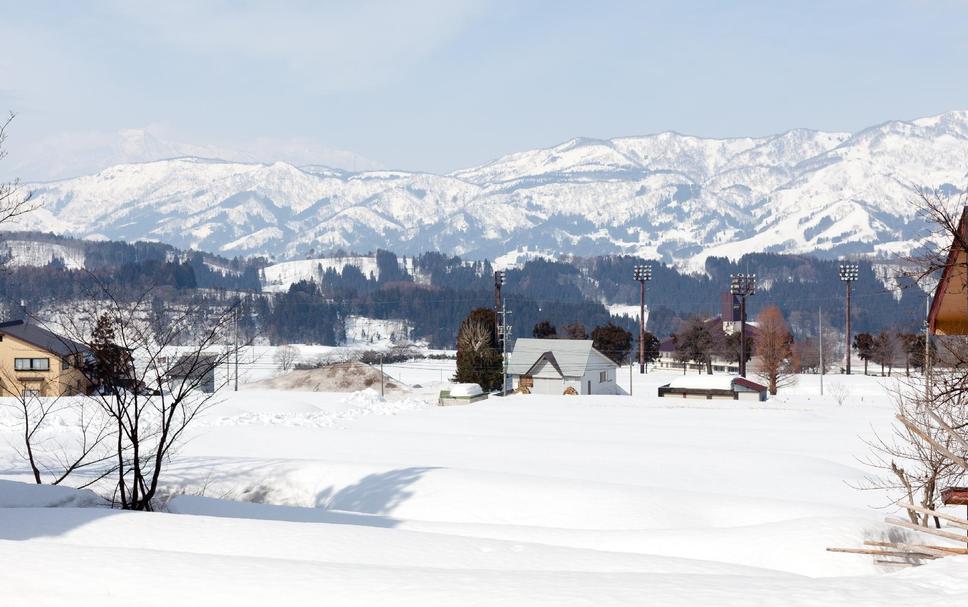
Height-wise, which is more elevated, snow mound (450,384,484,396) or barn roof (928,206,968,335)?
barn roof (928,206,968,335)

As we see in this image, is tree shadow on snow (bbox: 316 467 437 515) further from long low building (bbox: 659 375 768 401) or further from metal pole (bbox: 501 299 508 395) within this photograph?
metal pole (bbox: 501 299 508 395)

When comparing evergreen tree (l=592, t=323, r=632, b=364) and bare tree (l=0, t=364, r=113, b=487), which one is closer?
bare tree (l=0, t=364, r=113, b=487)

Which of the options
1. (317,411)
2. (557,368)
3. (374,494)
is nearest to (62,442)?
(317,411)

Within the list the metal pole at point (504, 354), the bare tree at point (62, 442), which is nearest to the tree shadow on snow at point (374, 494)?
the bare tree at point (62, 442)

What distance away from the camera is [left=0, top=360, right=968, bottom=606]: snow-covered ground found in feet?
38.0

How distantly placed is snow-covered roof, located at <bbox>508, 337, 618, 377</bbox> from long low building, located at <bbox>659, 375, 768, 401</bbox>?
43.4 ft

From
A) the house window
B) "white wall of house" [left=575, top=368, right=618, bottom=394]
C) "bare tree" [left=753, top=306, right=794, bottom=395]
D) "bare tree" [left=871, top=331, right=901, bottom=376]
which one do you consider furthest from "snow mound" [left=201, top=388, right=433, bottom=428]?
"bare tree" [left=871, top=331, right=901, bottom=376]

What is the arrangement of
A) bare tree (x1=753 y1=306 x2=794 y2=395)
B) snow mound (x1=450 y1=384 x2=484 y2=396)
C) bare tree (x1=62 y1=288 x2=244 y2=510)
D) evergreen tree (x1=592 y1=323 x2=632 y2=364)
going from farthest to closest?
1. evergreen tree (x1=592 y1=323 x2=632 y2=364)
2. bare tree (x1=753 y1=306 x2=794 y2=395)
3. snow mound (x1=450 y1=384 x2=484 y2=396)
4. bare tree (x1=62 y1=288 x2=244 y2=510)

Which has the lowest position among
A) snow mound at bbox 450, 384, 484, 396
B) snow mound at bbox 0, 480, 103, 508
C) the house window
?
snow mound at bbox 450, 384, 484, 396

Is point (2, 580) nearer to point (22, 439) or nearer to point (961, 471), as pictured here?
point (961, 471)

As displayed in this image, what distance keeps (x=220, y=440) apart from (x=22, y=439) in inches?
351

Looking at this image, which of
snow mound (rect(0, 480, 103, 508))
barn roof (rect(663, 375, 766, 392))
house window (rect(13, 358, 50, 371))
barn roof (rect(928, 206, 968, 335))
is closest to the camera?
barn roof (rect(928, 206, 968, 335))

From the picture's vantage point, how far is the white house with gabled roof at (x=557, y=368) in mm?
86500

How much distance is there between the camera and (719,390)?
73.2 metres
